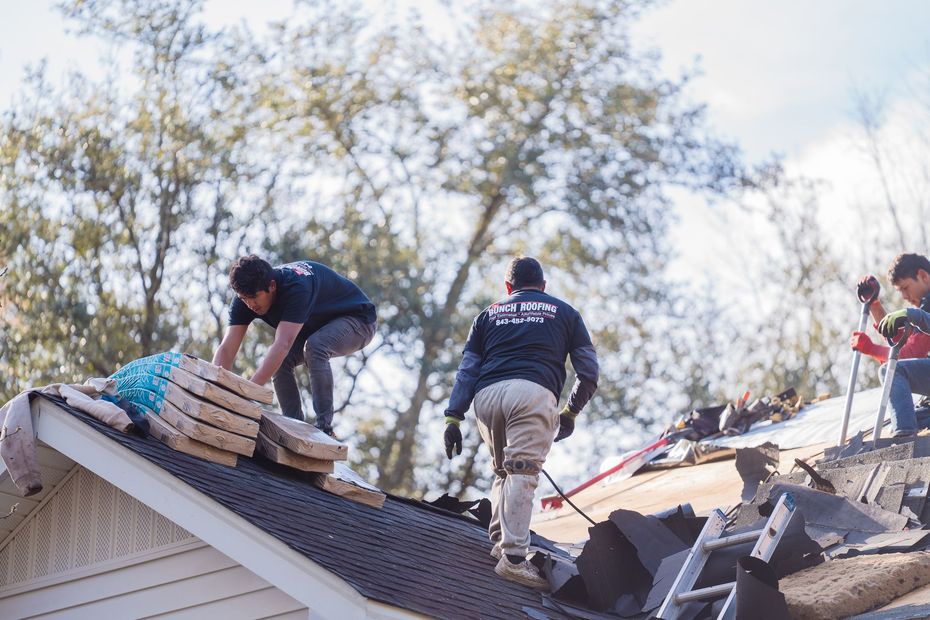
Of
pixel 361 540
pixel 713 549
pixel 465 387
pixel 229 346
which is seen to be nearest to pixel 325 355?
pixel 229 346

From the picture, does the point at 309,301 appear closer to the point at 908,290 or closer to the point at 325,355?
the point at 325,355

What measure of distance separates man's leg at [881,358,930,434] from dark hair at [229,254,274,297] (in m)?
3.97

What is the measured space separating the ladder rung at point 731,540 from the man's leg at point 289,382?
2.80 m

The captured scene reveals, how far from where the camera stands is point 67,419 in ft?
17.4

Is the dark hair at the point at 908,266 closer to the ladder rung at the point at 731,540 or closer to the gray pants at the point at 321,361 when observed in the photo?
the ladder rung at the point at 731,540

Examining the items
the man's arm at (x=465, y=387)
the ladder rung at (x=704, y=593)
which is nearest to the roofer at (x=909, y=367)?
the ladder rung at (x=704, y=593)

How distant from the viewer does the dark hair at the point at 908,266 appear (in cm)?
747

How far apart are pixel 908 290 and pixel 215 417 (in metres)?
4.53

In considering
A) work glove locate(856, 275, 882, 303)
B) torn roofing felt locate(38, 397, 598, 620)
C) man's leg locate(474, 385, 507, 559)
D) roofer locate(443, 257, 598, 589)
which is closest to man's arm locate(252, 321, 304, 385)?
torn roofing felt locate(38, 397, 598, 620)

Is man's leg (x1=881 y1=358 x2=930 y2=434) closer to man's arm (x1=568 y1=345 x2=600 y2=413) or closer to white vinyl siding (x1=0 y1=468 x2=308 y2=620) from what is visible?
man's arm (x1=568 y1=345 x2=600 y2=413)

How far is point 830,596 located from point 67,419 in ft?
11.5

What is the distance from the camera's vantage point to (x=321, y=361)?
730 centimetres

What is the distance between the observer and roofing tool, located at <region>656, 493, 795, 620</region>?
5516 mm

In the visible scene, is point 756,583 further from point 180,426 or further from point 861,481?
point 180,426
